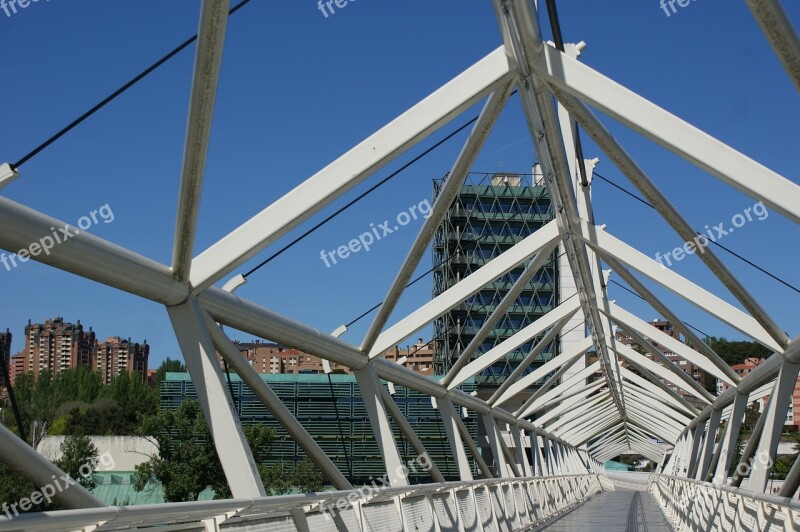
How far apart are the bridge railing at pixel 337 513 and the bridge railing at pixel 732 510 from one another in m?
3.10

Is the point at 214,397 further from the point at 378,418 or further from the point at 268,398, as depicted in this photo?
the point at 378,418

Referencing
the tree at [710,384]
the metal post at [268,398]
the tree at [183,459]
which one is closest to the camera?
the metal post at [268,398]

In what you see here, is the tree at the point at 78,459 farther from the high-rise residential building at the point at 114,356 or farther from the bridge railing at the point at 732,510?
the high-rise residential building at the point at 114,356

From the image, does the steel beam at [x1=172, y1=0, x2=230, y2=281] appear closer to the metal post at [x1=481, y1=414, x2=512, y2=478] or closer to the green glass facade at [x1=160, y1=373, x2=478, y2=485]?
the metal post at [x1=481, y1=414, x2=512, y2=478]

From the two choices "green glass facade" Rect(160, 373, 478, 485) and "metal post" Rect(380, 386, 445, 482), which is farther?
"green glass facade" Rect(160, 373, 478, 485)

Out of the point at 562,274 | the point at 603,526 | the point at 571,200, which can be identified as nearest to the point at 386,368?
the point at 571,200

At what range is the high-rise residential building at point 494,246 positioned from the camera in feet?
326

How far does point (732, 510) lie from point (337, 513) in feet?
16.3

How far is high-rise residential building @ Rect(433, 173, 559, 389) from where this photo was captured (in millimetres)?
99438

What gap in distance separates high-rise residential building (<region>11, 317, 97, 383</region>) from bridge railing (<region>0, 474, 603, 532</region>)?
149m

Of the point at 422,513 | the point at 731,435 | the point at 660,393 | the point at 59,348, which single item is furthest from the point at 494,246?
the point at 59,348

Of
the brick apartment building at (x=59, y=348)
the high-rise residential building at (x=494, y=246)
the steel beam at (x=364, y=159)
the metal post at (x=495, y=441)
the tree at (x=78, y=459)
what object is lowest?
the metal post at (x=495, y=441)

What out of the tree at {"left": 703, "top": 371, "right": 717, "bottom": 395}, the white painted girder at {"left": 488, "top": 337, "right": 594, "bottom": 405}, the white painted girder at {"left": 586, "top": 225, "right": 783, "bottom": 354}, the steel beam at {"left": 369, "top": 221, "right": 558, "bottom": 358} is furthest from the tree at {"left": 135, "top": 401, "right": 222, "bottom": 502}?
A: the tree at {"left": 703, "top": 371, "right": 717, "bottom": 395}

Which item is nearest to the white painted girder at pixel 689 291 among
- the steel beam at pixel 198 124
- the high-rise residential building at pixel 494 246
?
the steel beam at pixel 198 124
